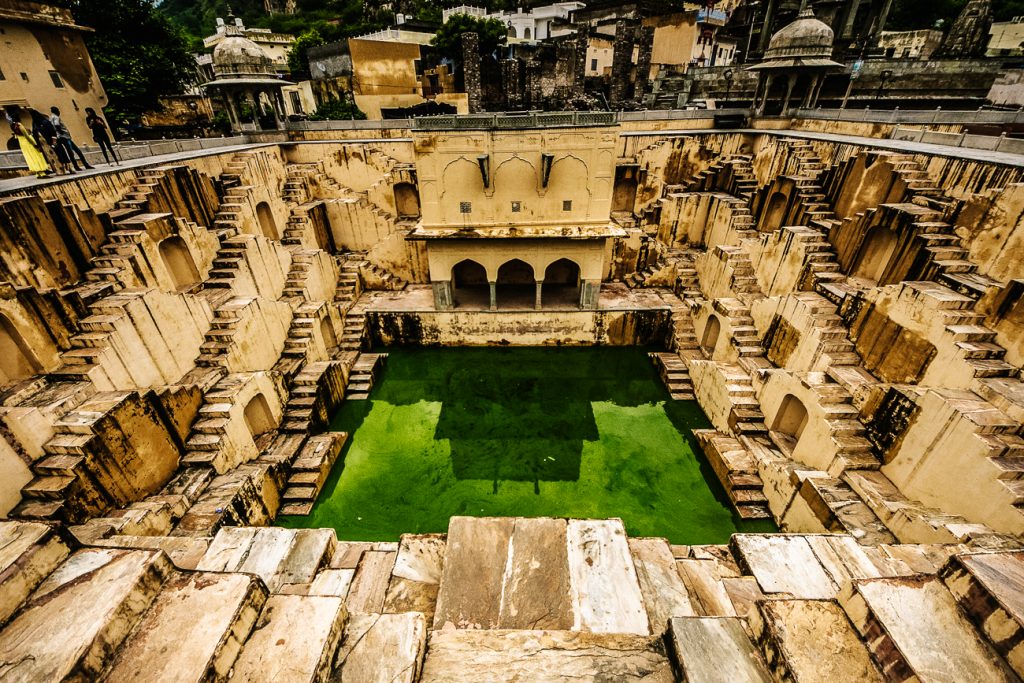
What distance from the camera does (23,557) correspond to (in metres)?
2.31

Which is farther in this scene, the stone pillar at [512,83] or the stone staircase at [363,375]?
the stone pillar at [512,83]

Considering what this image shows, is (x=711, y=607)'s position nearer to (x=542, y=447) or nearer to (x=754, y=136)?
(x=542, y=447)

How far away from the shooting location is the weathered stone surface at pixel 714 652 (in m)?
2.14

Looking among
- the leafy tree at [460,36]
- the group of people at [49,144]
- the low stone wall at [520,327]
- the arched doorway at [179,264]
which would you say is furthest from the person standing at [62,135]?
the leafy tree at [460,36]

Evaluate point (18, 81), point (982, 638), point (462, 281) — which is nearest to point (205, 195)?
point (462, 281)

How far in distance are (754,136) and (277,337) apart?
22.2 metres

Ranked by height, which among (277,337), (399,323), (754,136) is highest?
(754,136)

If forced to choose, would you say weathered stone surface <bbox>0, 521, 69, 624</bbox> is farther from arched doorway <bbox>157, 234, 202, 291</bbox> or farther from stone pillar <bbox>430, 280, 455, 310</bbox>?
stone pillar <bbox>430, 280, 455, 310</bbox>

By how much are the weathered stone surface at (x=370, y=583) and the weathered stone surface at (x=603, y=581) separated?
5.05ft

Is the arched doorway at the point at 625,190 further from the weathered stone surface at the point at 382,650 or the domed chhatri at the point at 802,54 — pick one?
the weathered stone surface at the point at 382,650

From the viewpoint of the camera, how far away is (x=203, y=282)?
1255 cm

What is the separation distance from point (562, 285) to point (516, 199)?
4.98 metres


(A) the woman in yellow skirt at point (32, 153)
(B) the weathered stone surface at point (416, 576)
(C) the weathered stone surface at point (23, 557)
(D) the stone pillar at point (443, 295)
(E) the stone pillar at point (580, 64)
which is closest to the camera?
(C) the weathered stone surface at point (23, 557)

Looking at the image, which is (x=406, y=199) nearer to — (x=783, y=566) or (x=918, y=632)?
(x=783, y=566)
